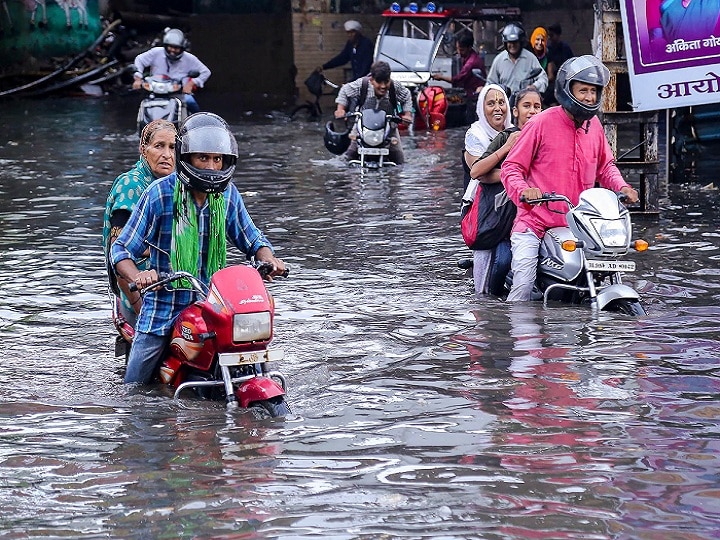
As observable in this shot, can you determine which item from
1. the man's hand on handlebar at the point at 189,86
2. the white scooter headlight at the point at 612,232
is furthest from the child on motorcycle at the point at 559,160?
the man's hand on handlebar at the point at 189,86

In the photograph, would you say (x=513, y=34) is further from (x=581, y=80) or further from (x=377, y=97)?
(x=581, y=80)

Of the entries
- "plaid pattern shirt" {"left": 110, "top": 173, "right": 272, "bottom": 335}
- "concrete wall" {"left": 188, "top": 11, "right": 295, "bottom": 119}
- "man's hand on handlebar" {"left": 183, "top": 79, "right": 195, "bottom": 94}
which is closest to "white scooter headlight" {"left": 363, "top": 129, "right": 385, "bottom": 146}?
"man's hand on handlebar" {"left": 183, "top": 79, "right": 195, "bottom": 94}

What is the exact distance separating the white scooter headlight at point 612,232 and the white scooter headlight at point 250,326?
270 cm

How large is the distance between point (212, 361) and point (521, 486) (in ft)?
5.57

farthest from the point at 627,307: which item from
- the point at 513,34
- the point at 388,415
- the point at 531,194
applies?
the point at 513,34

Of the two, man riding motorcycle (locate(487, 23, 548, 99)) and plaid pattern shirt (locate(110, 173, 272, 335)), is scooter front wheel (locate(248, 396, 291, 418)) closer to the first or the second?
plaid pattern shirt (locate(110, 173, 272, 335))

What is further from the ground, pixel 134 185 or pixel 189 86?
pixel 189 86

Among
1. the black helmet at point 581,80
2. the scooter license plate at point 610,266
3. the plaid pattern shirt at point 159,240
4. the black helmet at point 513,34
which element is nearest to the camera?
the plaid pattern shirt at point 159,240

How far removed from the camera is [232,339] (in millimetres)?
5637

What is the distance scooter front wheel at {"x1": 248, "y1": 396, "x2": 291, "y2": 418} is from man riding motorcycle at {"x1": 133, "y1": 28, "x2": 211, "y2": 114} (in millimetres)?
12541

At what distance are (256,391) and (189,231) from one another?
86 centimetres

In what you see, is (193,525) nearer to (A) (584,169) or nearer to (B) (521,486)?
(B) (521,486)

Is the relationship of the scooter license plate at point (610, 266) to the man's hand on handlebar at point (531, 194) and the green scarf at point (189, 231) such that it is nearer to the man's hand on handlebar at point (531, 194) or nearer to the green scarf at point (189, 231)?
the man's hand on handlebar at point (531, 194)

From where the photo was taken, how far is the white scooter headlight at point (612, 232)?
7652 mm
